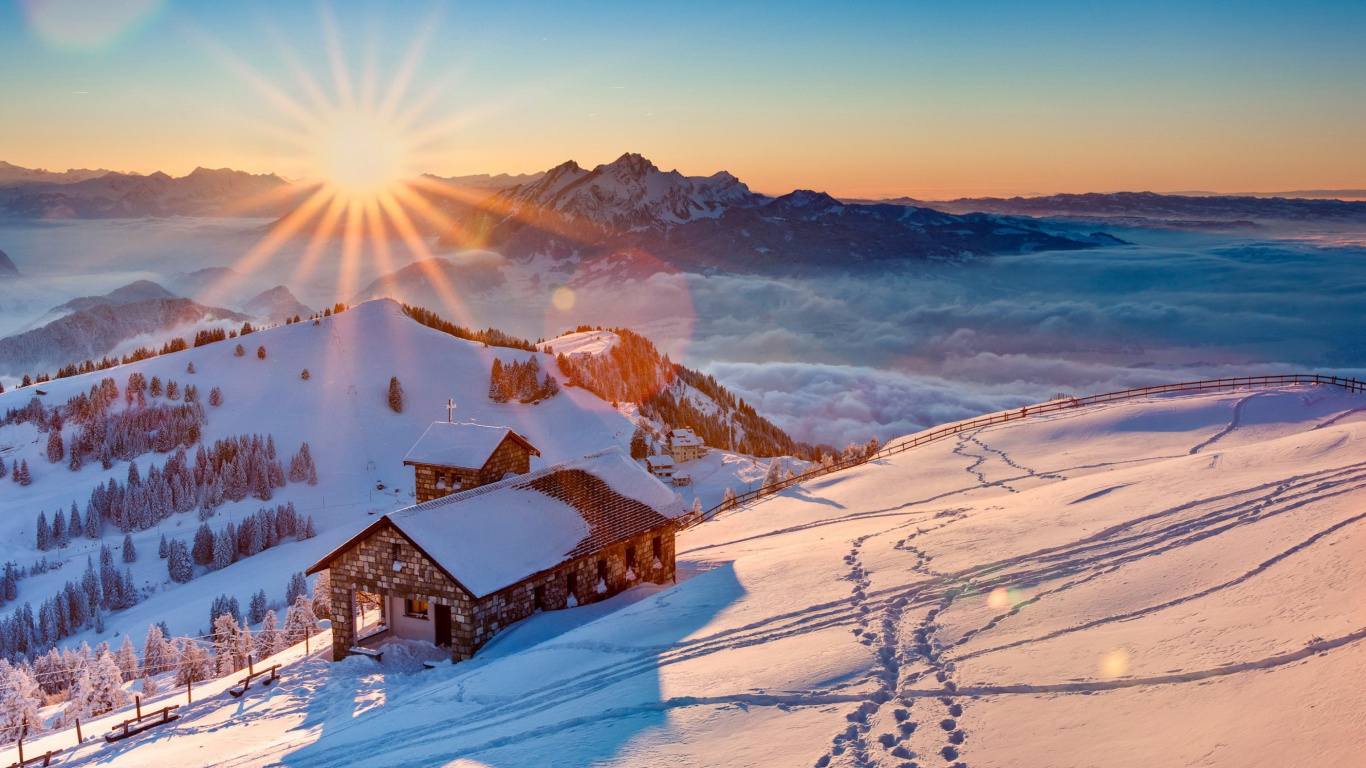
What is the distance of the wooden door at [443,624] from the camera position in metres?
30.9

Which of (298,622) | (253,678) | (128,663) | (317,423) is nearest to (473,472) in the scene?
(253,678)

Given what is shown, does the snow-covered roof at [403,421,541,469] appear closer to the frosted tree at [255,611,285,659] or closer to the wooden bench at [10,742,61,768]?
the wooden bench at [10,742,61,768]

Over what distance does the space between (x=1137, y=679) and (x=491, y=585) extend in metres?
20.2

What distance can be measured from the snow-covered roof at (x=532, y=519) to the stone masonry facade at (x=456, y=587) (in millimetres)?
455

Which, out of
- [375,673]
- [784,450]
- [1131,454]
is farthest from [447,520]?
[784,450]

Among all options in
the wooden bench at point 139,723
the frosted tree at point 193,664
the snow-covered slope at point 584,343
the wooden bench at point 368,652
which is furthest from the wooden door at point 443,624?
the snow-covered slope at point 584,343

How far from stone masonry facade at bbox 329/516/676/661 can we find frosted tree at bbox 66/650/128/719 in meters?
25.1

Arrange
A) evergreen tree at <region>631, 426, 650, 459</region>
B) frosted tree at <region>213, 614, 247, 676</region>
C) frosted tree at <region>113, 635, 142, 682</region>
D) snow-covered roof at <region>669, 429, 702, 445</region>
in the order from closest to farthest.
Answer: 1. frosted tree at <region>213, 614, 247, 676</region>
2. frosted tree at <region>113, 635, 142, 682</region>
3. evergreen tree at <region>631, 426, 650, 459</region>
4. snow-covered roof at <region>669, 429, 702, 445</region>

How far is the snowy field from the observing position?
14.1 m

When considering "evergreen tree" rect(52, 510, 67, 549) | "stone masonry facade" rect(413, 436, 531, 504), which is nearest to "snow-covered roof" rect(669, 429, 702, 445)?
"evergreen tree" rect(52, 510, 67, 549)

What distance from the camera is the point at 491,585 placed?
2920 cm

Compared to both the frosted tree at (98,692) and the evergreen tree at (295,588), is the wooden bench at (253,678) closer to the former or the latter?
the frosted tree at (98,692)

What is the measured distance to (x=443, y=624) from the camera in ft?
102

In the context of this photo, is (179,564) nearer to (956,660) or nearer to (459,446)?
(459,446)
